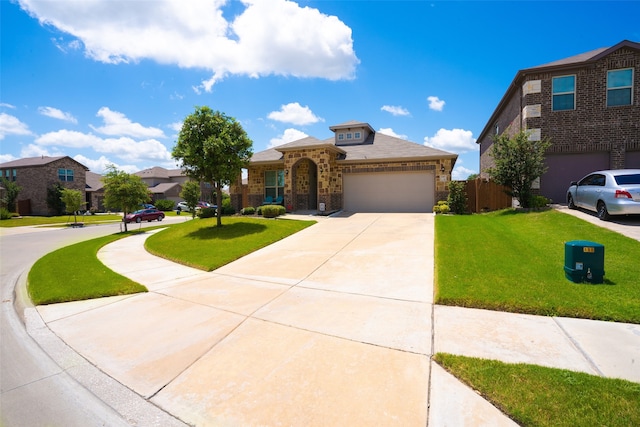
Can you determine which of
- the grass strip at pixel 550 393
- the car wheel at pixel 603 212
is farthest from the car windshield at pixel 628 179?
the grass strip at pixel 550 393

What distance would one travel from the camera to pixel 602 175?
11.0m

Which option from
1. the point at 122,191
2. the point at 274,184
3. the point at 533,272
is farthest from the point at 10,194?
the point at 533,272

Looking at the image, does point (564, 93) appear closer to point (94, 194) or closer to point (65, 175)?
point (65, 175)

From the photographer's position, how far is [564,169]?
15.1 metres

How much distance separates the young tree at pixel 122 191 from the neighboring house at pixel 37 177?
1125 inches

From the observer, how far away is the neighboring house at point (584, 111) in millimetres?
14070

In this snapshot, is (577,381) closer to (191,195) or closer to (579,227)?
(579,227)

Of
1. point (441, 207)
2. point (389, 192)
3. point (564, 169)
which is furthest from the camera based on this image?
point (389, 192)

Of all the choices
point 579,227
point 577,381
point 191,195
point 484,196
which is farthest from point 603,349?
point 191,195

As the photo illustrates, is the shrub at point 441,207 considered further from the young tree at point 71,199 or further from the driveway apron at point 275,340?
the young tree at point 71,199

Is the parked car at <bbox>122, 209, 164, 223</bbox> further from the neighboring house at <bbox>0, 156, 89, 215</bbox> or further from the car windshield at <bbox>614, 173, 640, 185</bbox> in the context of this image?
the car windshield at <bbox>614, 173, 640, 185</bbox>

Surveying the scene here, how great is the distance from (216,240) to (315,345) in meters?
9.29

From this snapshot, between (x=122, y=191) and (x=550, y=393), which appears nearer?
(x=550, y=393)

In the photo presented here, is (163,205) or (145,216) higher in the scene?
(163,205)
